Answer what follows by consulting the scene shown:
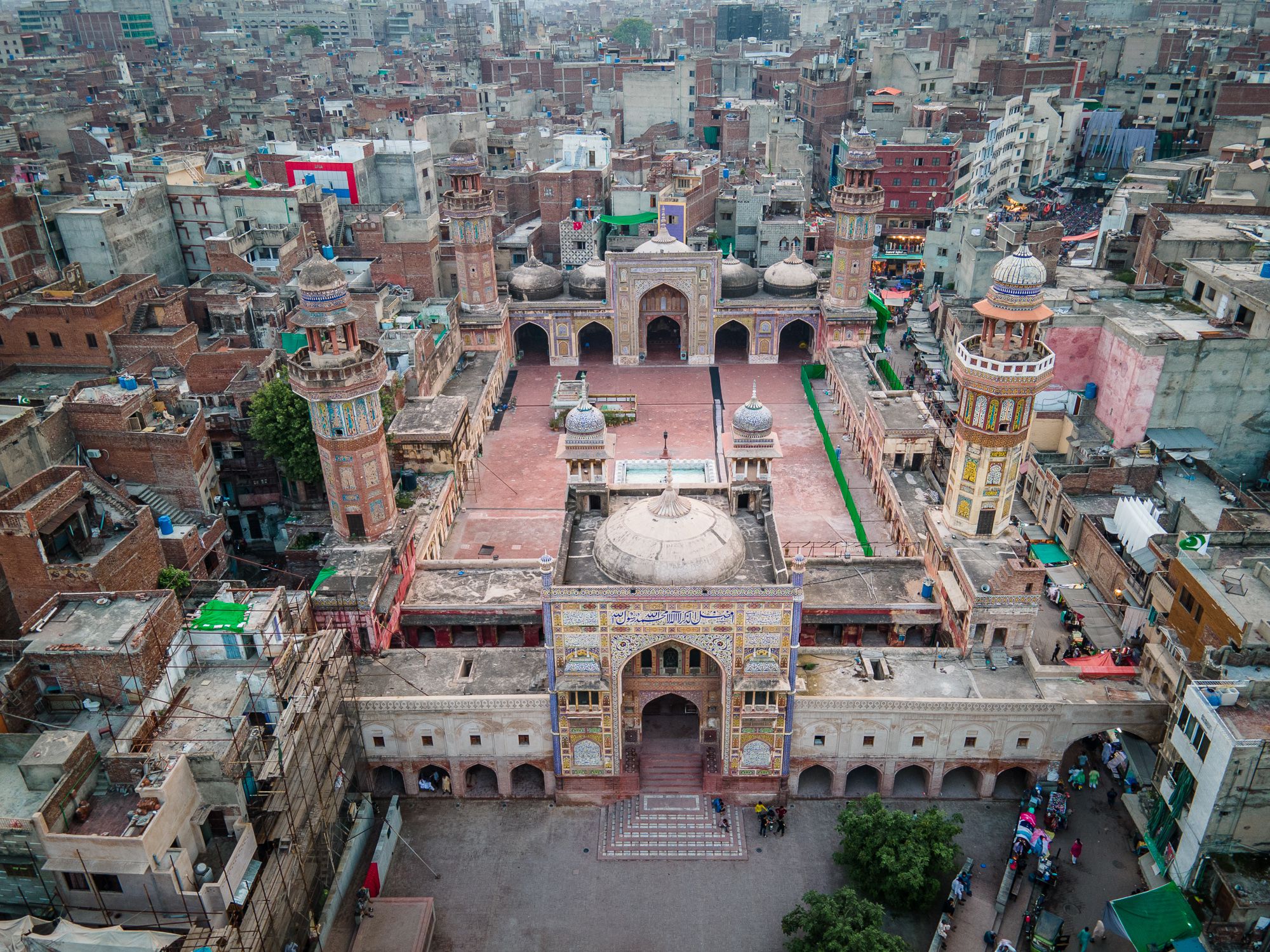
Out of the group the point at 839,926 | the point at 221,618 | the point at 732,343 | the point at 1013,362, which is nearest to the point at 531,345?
the point at 732,343

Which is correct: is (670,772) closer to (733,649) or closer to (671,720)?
(671,720)

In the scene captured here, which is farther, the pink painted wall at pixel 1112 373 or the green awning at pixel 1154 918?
the pink painted wall at pixel 1112 373

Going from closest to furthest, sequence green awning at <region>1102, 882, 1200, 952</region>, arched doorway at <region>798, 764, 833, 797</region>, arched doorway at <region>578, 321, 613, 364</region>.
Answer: green awning at <region>1102, 882, 1200, 952</region>, arched doorway at <region>798, 764, 833, 797</region>, arched doorway at <region>578, 321, 613, 364</region>

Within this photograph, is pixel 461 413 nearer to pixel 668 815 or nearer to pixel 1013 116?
pixel 668 815

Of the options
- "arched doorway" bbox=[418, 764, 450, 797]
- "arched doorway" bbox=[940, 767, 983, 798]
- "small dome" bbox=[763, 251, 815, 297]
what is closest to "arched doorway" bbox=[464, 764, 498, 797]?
"arched doorway" bbox=[418, 764, 450, 797]

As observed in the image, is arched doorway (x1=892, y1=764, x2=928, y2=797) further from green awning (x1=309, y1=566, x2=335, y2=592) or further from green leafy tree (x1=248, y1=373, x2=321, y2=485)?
green leafy tree (x1=248, y1=373, x2=321, y2=485)

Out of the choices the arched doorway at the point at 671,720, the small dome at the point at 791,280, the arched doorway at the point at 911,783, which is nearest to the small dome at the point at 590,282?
the small dome at the point at 791,280

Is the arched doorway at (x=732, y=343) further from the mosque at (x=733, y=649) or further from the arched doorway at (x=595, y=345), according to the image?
the mosque at (x=733, y=649)
